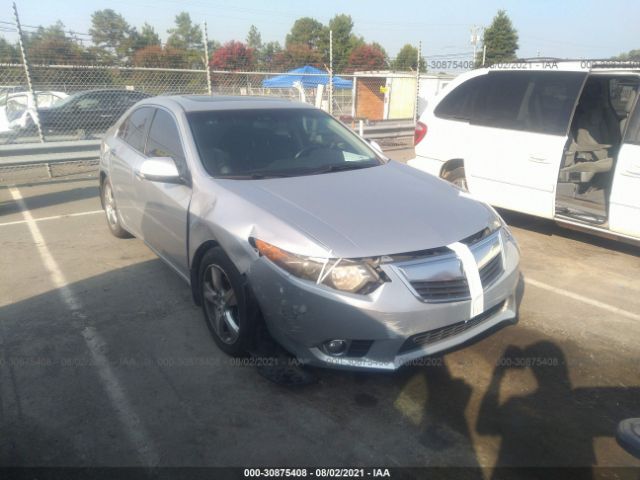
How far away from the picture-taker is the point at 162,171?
142 inches

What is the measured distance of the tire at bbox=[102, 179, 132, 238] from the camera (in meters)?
5.57

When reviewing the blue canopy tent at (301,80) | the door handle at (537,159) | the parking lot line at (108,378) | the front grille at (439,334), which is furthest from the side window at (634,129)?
the blue canopy tent at (301,80)

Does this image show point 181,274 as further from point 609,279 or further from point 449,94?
point 449,94

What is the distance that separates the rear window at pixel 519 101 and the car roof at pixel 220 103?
2.39 m

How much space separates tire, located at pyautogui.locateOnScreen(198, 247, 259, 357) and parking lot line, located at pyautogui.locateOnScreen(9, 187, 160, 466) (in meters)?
0.69

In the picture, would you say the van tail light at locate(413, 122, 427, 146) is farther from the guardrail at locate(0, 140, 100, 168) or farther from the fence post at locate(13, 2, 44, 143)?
the fence post at locate(13, 2, 44, 143)

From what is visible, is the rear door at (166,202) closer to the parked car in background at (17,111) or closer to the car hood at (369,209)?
the car hood at (369,209)

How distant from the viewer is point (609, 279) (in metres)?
4.63

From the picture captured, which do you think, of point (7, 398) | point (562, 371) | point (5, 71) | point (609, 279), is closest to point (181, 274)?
point (7, 398)

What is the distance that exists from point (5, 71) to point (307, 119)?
26.6 ft

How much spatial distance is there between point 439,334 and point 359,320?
53 centimetres

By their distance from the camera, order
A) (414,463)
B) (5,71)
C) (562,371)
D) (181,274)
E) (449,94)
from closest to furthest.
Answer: (414,463) → (562,371) → (181,274) → (449,94) → (5,71)

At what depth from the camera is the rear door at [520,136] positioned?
5.18m

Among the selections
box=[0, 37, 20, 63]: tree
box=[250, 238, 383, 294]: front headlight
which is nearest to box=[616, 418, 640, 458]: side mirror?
box=[250, 238, 383, 294]: front headlight
